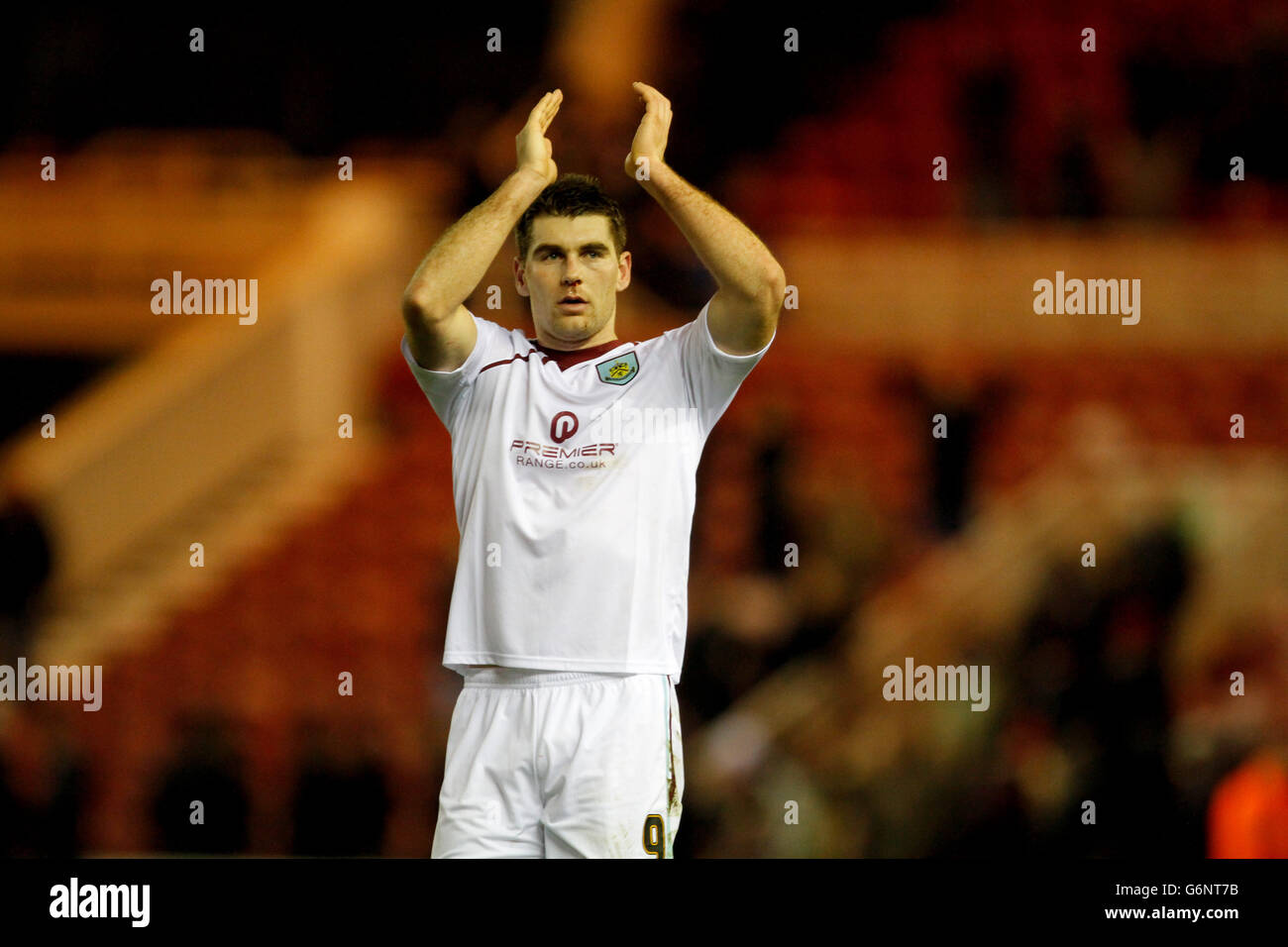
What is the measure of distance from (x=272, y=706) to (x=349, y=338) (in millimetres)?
3834

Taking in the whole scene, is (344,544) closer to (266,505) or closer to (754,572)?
(266,505)

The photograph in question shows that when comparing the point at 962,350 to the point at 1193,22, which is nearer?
the point at 962,350

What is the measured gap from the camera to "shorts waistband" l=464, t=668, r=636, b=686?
463cm

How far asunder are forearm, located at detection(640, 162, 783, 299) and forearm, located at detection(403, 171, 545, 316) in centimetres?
38

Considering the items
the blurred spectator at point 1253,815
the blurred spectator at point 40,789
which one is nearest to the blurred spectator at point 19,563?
the blurred spectator at point 40,789

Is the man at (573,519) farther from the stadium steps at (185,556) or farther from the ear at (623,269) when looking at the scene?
the stadium steps at (185,556)

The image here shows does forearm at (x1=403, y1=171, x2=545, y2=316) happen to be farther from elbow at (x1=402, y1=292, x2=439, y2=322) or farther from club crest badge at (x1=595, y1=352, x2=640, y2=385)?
club crest badge at (x1=595, y1=352, x2=640, y2=385)

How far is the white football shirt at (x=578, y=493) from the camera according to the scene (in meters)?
4.61

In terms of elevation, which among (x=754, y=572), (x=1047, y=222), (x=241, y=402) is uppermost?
(x=1047, y=222)

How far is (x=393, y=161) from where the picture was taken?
49.6 feet

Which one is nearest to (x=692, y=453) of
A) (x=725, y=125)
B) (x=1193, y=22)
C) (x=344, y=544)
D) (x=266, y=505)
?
(x=344, y=544)

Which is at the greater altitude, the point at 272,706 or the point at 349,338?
the point at 349,338

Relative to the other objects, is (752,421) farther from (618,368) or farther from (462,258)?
(462,258)
